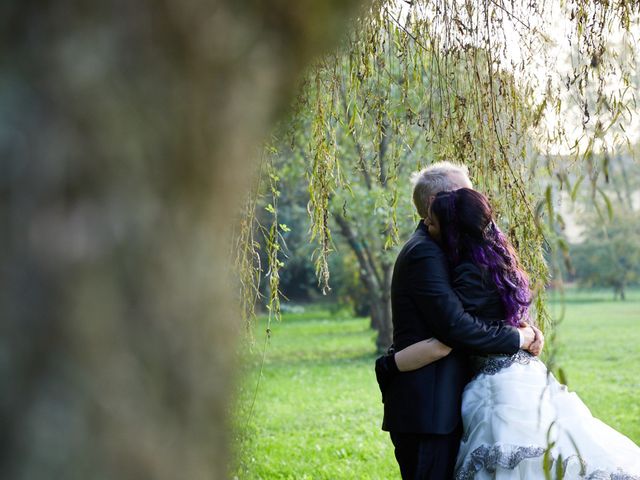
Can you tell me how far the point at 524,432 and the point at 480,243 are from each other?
69cm

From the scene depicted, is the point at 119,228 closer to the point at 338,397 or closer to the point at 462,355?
the point at 462,355

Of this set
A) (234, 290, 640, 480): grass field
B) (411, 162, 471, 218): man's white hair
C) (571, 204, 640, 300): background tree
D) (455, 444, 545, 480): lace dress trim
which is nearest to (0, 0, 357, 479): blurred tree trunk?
(234, 290, 640, 480): grass field

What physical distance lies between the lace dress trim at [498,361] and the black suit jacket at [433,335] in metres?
0.05

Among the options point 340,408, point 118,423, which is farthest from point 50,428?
point 340,408

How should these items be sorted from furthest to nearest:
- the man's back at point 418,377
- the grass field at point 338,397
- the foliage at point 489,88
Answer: the grass field at point 338,397 → the foliage at point 489,88 → the man's back at point 418,377

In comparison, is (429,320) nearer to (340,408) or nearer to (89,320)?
(89,320)

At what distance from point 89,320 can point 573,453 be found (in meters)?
2.35

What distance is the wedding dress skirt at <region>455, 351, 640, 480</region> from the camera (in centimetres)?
279

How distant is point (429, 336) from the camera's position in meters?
3.09

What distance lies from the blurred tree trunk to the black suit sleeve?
2.11 m

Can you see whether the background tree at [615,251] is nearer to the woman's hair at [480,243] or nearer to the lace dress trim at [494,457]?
the woman's hair at [480,243]

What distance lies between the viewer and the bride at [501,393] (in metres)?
2.81

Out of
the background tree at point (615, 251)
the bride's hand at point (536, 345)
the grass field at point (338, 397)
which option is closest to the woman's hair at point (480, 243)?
the bride's hand at point (536, 345)

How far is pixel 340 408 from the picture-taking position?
10805 millimetres
